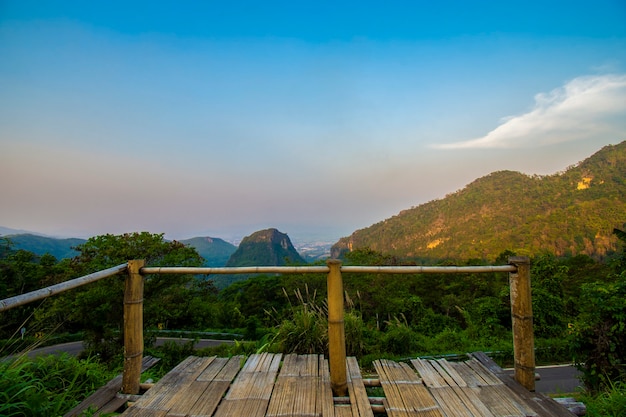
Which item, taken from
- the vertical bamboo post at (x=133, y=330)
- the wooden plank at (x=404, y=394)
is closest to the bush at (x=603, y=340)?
the wooden plank at (x=404, y=394)

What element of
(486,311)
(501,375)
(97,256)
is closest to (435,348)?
(486,311)

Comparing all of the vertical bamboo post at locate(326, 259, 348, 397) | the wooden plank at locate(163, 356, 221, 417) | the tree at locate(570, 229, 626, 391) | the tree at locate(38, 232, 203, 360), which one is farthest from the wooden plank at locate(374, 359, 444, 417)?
the tree at locate(38, 232, 203, 360)

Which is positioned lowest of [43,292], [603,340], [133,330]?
[603,340]

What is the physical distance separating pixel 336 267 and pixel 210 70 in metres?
16.7

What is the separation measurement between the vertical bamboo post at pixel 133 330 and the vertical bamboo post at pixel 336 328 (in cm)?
123

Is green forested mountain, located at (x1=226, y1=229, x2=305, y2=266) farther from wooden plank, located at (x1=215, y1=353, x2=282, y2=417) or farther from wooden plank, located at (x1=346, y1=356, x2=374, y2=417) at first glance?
wooden plank, located at (x1=346, y1=356, x2=374, y2=417)

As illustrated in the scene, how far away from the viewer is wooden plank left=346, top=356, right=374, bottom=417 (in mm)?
1577

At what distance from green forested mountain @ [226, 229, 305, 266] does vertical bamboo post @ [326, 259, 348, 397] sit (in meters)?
64.3

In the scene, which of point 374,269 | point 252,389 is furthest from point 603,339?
point 252,389

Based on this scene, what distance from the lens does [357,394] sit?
1.76 m

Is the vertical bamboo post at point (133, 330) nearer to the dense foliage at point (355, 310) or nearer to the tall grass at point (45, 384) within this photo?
the tall grass at point (45, 384)

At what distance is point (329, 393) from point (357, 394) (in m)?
0.16

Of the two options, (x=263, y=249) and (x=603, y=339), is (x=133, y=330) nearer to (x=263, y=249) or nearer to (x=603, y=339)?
(x=603, y=339)

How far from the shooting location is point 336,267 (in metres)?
1.89
